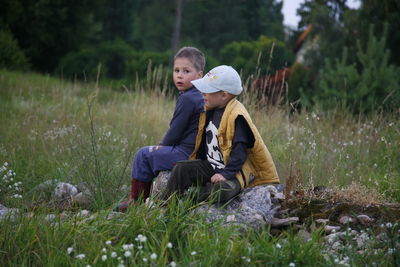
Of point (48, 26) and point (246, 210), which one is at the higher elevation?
point (48, 26)

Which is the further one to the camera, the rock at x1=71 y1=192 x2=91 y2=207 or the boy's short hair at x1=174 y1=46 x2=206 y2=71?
the rock at x1=71 y1=192 x2=91 y2=207

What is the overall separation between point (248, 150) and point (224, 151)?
0.21 metres

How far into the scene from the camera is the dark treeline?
31.4 feet

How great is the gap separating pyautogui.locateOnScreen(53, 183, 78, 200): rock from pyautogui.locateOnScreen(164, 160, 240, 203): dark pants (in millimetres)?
1370

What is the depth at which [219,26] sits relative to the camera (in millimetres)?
24750

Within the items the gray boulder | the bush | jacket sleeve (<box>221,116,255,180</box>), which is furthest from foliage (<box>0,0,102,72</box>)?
jacket sleeve (<box>221,116,255,180</box>)

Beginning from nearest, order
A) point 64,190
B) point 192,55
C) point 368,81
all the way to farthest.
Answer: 1. point 192,55
2. point 64,190
3. point 368,81

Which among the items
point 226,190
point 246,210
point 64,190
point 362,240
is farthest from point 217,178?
point 64,190

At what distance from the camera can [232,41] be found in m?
23.2

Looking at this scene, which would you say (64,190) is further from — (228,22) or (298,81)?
(228,22)

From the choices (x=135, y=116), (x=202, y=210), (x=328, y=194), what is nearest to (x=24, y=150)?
(x=135, y=116)

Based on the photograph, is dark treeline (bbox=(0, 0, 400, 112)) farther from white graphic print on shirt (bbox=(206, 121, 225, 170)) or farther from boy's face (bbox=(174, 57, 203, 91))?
white graphic print on shirt (bbox=(206, 121, 225, 170))

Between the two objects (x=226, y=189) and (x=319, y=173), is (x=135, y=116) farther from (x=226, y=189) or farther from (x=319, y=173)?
(x=226, y=189)

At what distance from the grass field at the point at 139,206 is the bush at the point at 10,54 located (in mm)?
8522
